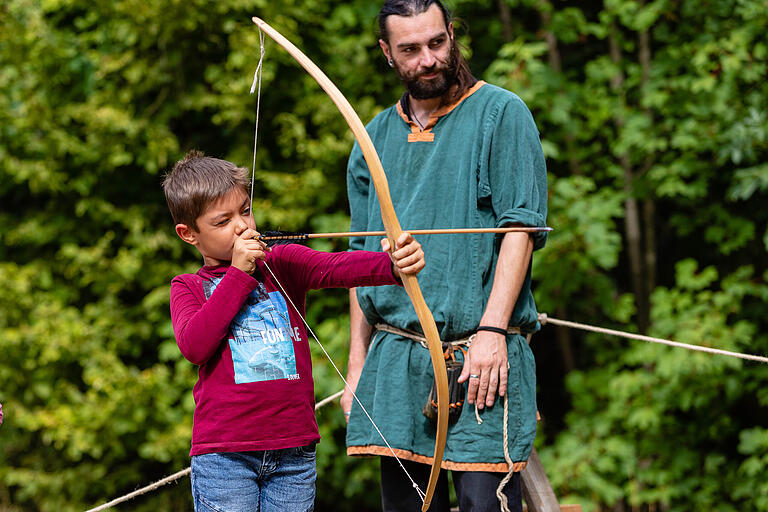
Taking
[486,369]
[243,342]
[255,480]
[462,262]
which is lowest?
[255,480]

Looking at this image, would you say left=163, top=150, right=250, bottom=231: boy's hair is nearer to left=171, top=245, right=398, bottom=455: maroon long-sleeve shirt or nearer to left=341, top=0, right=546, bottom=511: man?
left=171, top=245, right=398, bottom=455: maroon long-sleeve shirt

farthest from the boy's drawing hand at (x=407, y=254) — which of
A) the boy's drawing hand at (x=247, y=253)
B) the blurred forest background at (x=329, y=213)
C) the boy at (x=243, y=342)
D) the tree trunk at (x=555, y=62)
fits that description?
the tree trunk at (x=555, y=62)

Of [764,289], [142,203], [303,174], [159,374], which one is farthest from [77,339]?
[764,289]

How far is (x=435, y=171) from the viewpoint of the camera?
1.90m

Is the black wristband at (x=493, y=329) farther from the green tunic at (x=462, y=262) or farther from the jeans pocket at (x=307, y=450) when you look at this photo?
the jeans pocket at (x=307, y=450)

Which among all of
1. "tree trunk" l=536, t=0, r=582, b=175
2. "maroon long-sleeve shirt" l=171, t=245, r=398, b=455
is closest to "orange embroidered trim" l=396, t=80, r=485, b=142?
"maroon long-sleeve shirt" l=171, t=245, r=398, b=455

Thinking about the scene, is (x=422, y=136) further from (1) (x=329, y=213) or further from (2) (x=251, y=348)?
(1) (x=329, y=213)

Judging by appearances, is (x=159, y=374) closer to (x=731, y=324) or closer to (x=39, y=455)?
(x=39, y=455)

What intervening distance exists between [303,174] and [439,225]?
2.55m

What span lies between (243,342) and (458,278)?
0.47 m

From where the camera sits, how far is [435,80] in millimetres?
1884

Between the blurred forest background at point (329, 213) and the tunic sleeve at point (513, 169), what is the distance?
2.19 metres

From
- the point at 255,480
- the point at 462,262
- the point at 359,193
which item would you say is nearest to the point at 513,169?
the point at 462,262

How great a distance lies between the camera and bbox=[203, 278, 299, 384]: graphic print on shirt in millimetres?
1657
